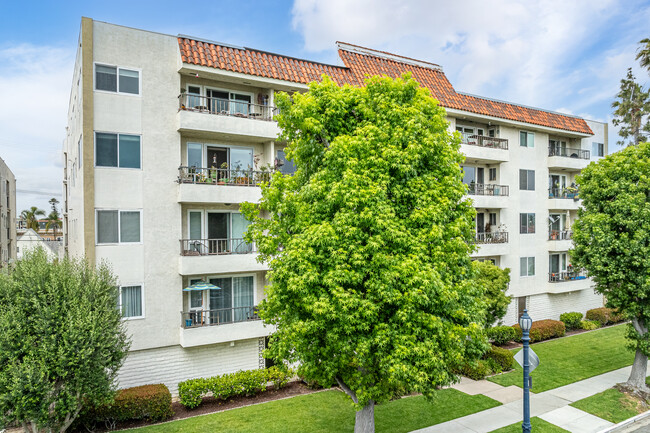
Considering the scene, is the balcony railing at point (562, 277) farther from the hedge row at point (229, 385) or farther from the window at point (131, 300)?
the window at point (131, 300)

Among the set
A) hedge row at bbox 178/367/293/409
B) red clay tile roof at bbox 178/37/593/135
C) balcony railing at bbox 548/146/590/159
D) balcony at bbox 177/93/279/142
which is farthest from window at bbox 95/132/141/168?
balcony railing at bbox 548/146/590/159

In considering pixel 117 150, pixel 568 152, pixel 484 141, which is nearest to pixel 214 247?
pixel 117 150

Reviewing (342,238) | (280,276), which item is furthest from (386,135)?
(280,276)

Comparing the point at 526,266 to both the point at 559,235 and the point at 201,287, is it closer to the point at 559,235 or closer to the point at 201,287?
the point at 559,235

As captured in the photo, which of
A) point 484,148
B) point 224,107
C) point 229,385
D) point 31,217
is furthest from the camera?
point 31,217

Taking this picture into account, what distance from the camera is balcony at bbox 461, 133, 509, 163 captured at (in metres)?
22.2

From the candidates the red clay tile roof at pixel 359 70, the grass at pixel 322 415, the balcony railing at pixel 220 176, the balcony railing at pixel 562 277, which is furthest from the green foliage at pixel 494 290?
the balcony railing at pixel 220 176

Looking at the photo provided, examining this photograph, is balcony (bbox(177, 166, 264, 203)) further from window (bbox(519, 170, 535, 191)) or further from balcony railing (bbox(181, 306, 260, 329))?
window (bbox(519, 170, 535, 191))

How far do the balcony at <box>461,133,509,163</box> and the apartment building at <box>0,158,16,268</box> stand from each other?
33.9 meters

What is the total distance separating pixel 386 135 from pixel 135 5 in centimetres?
1211

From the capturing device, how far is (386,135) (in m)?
9.15

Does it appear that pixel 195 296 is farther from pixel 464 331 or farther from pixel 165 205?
pixel 464 331

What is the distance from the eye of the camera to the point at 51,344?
9.84 metres

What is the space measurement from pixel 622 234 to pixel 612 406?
6.24 meters
